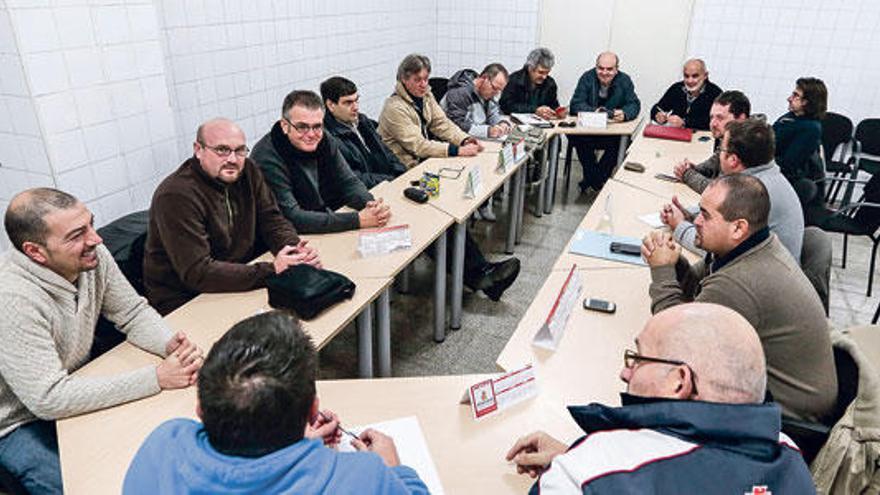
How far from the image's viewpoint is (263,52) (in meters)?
4.19

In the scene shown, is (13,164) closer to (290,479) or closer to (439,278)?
(439,278)

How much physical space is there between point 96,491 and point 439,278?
83.6 inches

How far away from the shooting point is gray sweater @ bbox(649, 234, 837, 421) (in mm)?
1809

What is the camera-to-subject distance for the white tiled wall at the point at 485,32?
6539 millimetres

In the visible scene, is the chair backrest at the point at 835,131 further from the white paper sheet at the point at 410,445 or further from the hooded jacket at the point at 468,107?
the white paper sheet at the point at 410,445

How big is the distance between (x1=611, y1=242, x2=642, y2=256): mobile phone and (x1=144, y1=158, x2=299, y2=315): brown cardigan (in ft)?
5.05

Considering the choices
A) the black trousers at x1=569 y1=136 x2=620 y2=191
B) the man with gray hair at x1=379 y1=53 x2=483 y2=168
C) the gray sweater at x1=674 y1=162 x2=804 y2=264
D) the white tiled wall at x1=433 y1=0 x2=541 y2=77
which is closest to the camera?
the gray sweater at x1=674 y1=162 x2=804 y2=264

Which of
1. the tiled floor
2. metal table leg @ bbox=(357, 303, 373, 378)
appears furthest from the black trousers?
metal table leg @ bbox=(357, 303, 373, 378)

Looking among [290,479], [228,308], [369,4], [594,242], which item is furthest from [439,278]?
[369,4]

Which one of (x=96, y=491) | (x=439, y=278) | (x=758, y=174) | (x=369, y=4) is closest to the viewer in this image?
(x=96, y=491)

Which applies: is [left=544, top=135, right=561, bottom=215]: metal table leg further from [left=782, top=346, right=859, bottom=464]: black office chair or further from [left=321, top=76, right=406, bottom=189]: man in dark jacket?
[left=782, top=346, right=859, bottom=464]: black office chair

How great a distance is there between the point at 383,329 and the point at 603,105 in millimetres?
4051

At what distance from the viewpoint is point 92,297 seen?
190cm

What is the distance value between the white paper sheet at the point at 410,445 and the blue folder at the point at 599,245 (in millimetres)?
1456
